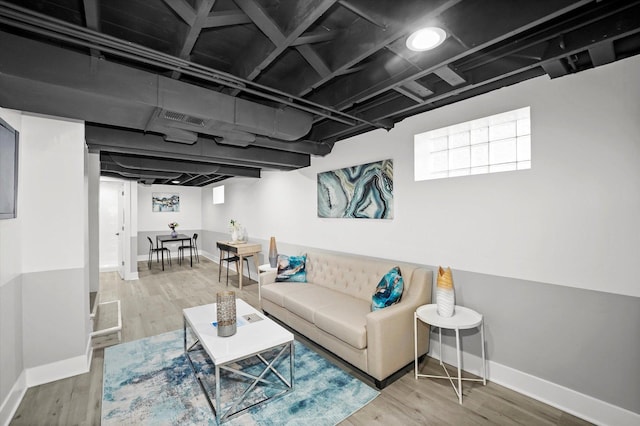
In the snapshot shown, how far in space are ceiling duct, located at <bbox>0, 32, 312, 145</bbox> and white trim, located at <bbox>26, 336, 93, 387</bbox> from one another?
2084 mm

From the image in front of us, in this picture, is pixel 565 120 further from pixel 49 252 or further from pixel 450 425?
pixel 49 252

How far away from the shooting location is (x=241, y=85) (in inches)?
82.4

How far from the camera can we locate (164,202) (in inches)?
330

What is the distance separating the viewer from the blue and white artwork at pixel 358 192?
3131mm

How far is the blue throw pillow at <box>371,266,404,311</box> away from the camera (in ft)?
8.35

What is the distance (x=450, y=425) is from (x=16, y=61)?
345 cm

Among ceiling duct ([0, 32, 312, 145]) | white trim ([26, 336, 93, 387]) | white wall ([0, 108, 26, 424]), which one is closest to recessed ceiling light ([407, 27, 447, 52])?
ceiling duct ([0, 32, 312, 145])

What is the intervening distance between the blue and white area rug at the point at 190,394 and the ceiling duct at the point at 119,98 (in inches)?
86.1

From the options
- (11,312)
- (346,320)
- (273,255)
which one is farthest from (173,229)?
(346,320)

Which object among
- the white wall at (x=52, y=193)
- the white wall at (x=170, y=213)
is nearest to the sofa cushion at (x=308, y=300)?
the white wall at (x=52, y=193)

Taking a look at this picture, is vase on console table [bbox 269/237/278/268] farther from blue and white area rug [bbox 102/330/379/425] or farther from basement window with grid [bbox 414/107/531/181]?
basement window with grid [bbox 414/107/531/181]

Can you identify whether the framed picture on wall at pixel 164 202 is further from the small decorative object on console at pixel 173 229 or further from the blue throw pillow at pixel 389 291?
the blue throw pillow at pixel 389 291

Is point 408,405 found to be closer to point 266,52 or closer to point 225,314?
point 225,314

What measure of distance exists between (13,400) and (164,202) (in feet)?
23.0
